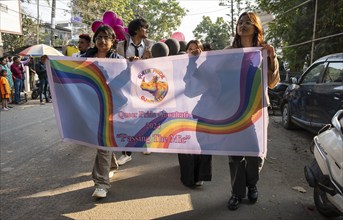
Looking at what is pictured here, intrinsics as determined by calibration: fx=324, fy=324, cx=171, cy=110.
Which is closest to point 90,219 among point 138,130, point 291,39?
point 138,130

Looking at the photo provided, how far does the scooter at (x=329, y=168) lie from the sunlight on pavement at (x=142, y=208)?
1.24 meters

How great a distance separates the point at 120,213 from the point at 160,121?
987mm

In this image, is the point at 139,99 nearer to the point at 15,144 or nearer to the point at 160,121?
the point at 160,121

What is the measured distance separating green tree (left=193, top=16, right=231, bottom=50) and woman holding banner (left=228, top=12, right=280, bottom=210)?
153 feet

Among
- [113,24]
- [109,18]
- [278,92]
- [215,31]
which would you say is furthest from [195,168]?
[215,31]

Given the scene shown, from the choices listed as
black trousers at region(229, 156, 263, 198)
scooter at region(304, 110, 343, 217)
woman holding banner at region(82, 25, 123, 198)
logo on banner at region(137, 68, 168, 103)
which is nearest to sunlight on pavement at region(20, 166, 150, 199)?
woman holding banner at region(82, 25, 123, 198)

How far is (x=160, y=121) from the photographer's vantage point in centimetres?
317

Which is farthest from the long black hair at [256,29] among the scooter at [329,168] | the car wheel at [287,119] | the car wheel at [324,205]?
the car wheel at [287,119]

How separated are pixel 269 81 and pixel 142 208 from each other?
1776 mm

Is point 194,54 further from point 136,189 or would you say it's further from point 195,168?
point 136,189

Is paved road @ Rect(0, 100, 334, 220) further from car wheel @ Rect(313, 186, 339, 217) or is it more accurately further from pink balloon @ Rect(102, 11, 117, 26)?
pink balloon @ Rect(102, 11, 117, 26)

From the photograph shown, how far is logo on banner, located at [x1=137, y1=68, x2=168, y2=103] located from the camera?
10.5ft

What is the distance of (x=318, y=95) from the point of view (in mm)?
5617

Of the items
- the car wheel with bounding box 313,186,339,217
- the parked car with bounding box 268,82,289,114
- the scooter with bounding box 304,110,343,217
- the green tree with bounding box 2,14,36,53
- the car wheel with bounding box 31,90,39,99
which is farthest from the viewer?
the green tree with bounding box 2,14,36,53
